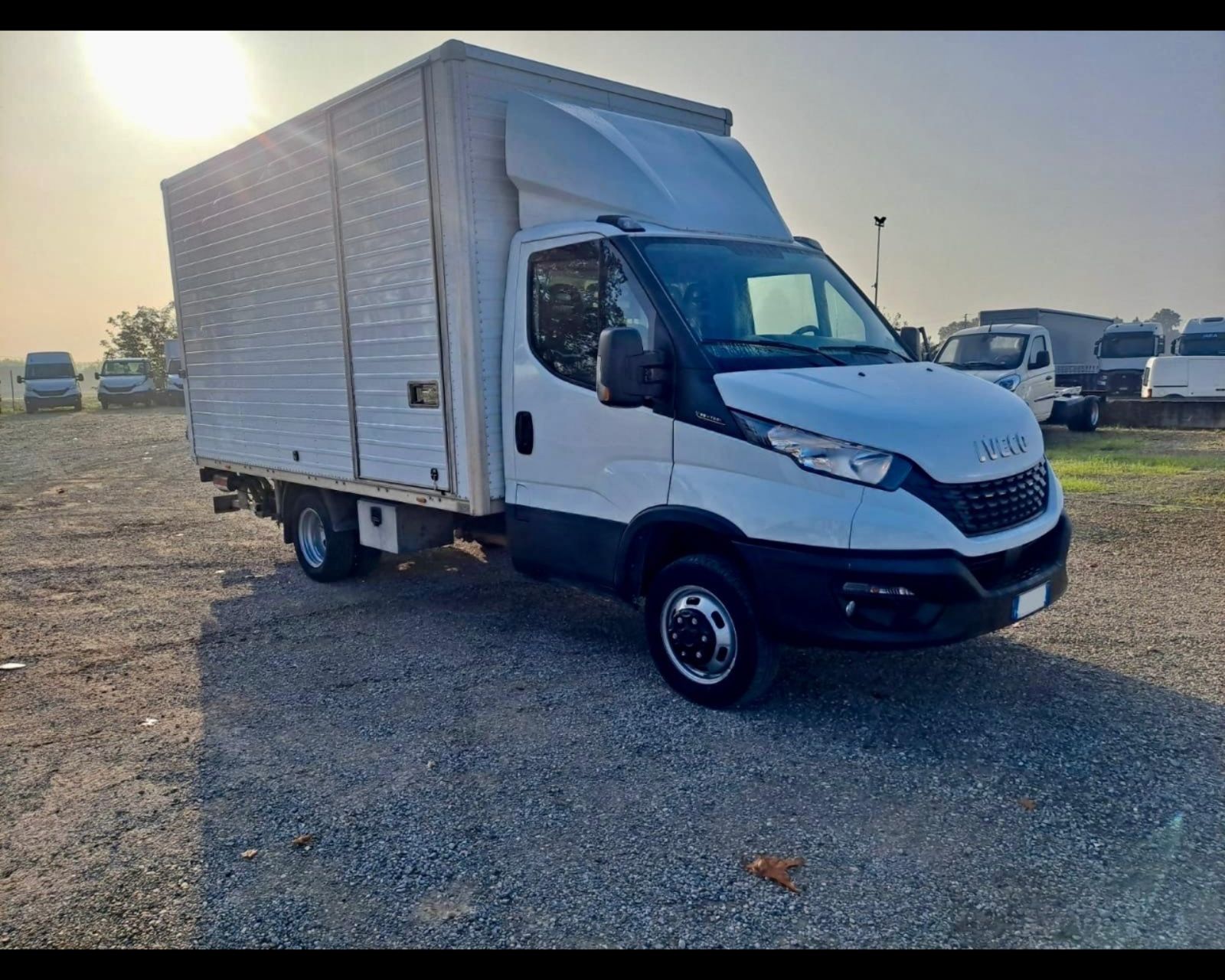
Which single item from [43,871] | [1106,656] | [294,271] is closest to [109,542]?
[294,271]

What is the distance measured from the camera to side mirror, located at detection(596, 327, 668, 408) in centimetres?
444

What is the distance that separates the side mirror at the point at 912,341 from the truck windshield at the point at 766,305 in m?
0.17

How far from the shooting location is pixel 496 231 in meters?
5.49

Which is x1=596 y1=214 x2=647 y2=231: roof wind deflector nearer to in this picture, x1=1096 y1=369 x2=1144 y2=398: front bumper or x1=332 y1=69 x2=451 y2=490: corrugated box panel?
x1=332 y1=69 x2=451 y2=490: corrugated box panel

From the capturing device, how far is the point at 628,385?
4492 mm

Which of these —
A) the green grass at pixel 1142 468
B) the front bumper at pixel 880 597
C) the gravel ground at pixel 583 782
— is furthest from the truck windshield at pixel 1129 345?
the front bumper at pixel 880 597

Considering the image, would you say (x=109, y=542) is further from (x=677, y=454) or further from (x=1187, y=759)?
(x=1187, y=759)

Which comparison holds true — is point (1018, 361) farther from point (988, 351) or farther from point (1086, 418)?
point (1086, 418)

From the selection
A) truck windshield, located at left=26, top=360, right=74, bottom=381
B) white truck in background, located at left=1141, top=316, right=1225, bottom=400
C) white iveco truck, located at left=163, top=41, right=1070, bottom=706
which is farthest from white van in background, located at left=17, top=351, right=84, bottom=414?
white truck in background, located at left=1141, top=316, right=1225, bottom=400

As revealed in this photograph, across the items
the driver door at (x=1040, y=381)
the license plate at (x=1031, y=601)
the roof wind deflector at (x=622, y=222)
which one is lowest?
the license plate at (x=1031, y=601)

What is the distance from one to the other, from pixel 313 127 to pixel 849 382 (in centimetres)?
449

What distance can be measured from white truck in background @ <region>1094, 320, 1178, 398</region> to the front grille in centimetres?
2188

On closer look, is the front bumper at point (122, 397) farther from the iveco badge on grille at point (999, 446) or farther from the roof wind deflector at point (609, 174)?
the iveco badge on grille at point (999, 446)

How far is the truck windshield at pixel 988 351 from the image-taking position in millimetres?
15656
